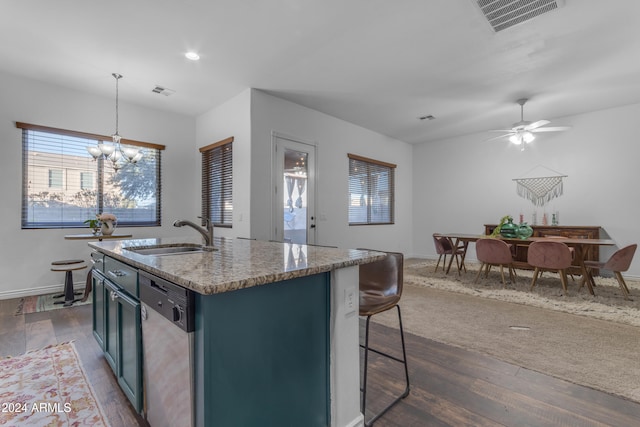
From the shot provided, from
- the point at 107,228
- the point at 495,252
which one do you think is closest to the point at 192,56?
the point at 107,228

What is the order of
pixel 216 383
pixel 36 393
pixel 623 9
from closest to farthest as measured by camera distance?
pixel 216 383 → pixel 36 393 → pixel 623 9

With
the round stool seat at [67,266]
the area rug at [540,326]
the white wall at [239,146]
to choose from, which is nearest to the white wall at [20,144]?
the round stool seat at [67,266]

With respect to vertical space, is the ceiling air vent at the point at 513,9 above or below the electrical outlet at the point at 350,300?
above

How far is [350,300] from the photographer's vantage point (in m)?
1.53

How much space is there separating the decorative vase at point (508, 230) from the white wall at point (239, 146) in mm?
3919

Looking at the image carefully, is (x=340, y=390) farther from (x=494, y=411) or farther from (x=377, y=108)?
(x=377, y=108)

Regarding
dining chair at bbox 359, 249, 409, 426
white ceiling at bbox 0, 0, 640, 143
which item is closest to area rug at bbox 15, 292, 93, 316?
white ceiling at bbox 0, 0, 640, 143

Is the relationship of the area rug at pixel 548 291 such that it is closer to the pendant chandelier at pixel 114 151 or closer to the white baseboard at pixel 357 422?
the white baseboard at pixel 357 422

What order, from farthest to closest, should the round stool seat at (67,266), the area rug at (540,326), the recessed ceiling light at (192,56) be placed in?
the round stool seat at (67,266)
the recessed ceiling light at (192,56)
the area rug at (540,326)

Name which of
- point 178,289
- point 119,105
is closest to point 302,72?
point 119,105

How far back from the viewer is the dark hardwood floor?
5.41 feet

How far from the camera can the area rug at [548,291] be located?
11.0 ft

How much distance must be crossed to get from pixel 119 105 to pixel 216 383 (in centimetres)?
493

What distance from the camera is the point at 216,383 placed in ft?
3.51
